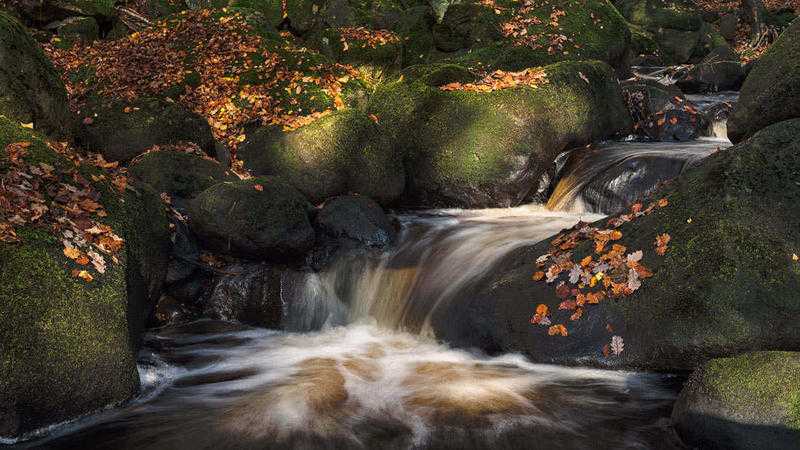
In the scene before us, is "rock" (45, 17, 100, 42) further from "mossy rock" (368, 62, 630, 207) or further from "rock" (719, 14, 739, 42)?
"rock" (719, 14, 739, 42)

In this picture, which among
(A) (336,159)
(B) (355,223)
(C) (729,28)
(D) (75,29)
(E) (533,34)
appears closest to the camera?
(B) (355,223)

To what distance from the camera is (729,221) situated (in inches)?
214

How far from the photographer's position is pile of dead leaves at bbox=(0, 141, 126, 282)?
502 cm

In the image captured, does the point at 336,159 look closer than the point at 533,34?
Yes

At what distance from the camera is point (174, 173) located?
8.45 m

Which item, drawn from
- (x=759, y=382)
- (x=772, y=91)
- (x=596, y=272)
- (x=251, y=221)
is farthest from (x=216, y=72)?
(x=759, y=382)

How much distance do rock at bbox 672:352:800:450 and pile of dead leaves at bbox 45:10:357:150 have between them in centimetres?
703

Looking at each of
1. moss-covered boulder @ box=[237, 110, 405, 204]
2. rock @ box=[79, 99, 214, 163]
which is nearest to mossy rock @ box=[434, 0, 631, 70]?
moss-covered boulder @ box=[237, 110, 405, 204]

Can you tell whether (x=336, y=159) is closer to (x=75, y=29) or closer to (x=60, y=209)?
(x=60, y=209)

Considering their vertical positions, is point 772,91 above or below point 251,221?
above

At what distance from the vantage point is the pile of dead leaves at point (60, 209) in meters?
5.02

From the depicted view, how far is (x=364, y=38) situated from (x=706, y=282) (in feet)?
39.1

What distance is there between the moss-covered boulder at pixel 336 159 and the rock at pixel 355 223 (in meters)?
0.72

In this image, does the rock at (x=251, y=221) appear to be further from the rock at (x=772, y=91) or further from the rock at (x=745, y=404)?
the rock at (x=772, y=91)
